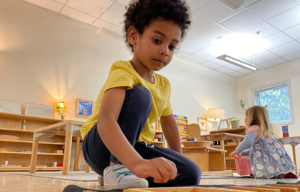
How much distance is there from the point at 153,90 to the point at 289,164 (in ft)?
6.78

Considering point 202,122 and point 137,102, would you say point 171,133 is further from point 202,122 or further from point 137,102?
point 202,122

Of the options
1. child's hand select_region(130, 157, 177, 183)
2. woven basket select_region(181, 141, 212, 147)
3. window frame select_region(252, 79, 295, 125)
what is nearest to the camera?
child's hand select_region(130, 157, 177, 183)

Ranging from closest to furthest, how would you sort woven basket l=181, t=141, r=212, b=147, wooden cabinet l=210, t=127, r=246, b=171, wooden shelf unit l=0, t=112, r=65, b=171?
woven basket l=181, t=141, r=212, b=147
wooden shelf unit l=0, t=112, r=65, b=171
wooden cabinet l=210, t=127, r=246, b=171

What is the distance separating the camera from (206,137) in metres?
3.99

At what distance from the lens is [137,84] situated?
0.85 meters

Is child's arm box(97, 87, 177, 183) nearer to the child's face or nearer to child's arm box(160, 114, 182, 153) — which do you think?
the child's face

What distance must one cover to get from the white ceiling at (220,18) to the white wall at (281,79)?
817 mm

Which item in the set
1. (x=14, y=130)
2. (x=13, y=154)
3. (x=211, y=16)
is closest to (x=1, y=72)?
(x=14, y=130)

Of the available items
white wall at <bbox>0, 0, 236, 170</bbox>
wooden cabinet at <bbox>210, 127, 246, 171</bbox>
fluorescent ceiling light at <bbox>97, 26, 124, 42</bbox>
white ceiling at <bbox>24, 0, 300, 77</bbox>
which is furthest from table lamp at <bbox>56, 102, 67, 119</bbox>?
wooden cabinet at <bbox>210, 127, 246, 171</bbox>

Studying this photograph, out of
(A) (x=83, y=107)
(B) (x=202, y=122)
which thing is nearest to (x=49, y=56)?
(A) (x=83, y=107)

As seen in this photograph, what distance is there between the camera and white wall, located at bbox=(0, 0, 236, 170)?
172 inches

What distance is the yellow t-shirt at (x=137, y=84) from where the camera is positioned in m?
0.74

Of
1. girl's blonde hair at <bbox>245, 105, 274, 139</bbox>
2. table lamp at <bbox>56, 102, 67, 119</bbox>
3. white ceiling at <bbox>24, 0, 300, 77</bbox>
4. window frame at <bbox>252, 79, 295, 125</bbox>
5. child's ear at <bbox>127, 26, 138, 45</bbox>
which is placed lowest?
girl's blonde hair at <bbox>245, 105, 274, 139</bbox>

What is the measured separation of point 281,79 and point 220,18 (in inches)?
132
